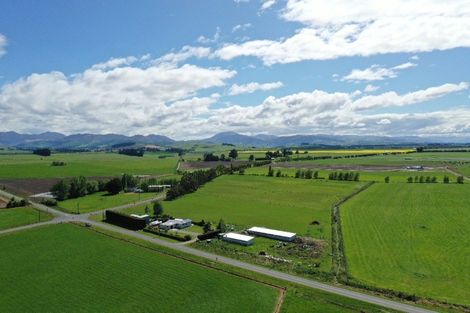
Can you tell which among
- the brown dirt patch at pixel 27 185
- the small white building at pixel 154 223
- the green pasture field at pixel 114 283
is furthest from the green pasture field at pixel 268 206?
the brown dirt patch at pixel 27 185

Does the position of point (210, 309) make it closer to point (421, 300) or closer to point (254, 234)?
point (421, 300)

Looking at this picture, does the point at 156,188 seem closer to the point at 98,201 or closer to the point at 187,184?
the point at 187,184

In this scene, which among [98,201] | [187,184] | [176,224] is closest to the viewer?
[176,224]

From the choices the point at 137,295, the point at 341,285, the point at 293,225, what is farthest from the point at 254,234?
the point at 137,295

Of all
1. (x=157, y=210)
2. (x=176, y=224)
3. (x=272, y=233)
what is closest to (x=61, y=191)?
(x=157, y=210)

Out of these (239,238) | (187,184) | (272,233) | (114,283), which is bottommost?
(114,283)

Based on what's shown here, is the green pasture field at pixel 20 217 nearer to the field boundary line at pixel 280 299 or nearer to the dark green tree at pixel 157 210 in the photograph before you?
the dark green tree at pixel 157 210

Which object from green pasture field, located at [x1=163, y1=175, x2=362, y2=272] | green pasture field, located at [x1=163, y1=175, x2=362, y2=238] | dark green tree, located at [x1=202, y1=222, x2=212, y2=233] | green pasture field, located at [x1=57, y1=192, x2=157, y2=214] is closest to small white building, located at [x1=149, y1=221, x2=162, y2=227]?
green pasture field, located at [x1=163, y1=175, x2=362, y2=272]
